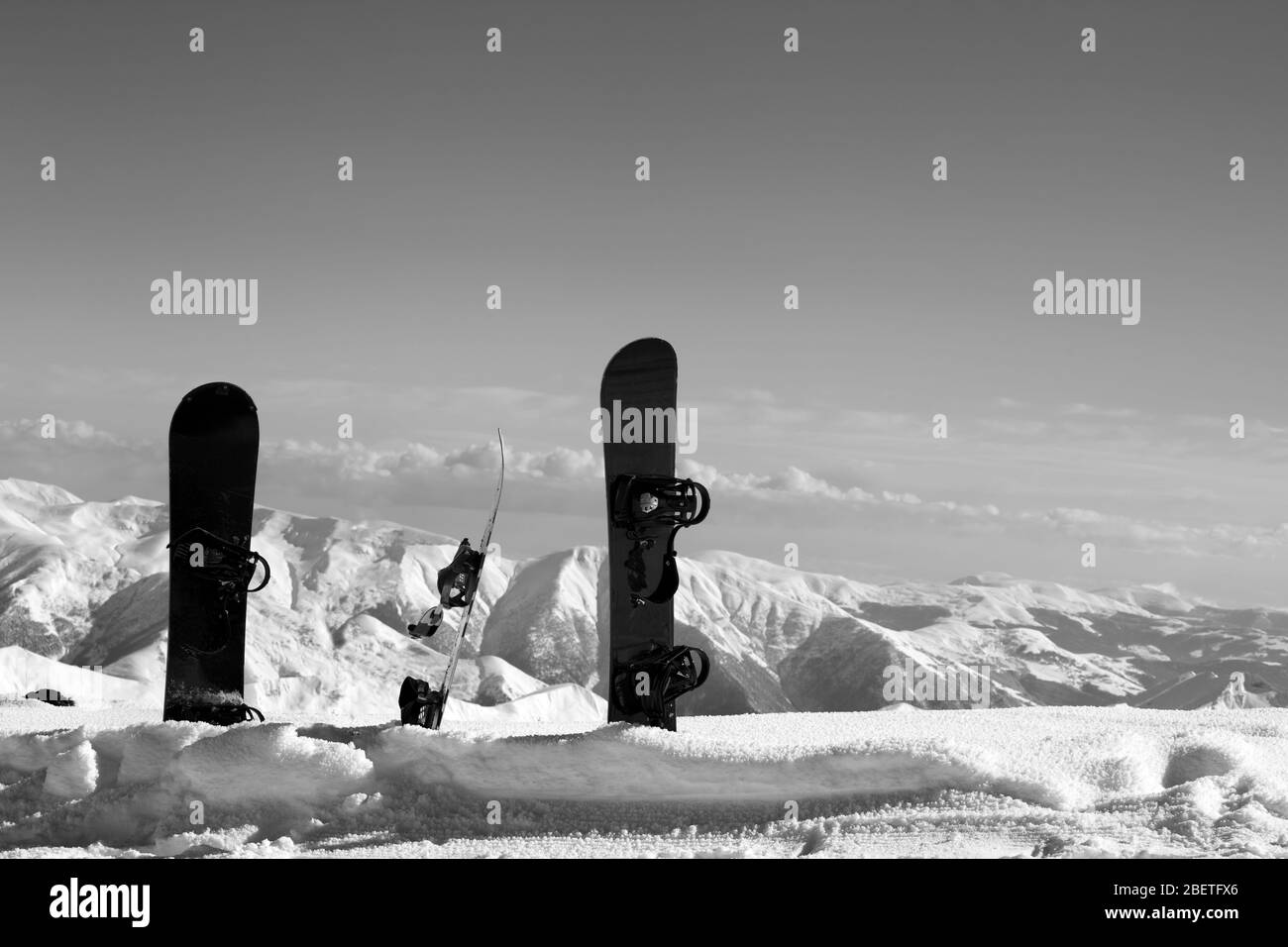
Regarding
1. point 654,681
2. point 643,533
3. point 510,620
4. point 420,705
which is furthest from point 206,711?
point 510,620

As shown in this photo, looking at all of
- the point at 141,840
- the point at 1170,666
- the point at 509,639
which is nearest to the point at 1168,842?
the point at 141,840

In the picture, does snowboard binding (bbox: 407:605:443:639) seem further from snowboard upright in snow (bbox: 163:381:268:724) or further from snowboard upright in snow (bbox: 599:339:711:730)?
snowboard upright in snow (bbox: 163:381:268:724)

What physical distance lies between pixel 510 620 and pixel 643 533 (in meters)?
92.0

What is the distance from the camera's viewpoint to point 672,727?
14906 mm

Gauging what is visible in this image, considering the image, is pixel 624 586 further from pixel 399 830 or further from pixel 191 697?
pixel 191 697

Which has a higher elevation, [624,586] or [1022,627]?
[624,586]

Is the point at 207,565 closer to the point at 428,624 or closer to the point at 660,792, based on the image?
the point at 428,624

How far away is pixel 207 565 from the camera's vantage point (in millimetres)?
16391

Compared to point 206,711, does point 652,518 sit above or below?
above

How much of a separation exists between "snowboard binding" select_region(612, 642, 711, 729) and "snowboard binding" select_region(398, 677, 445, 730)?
2.09m

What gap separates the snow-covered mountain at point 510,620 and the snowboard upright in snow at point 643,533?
166 ft

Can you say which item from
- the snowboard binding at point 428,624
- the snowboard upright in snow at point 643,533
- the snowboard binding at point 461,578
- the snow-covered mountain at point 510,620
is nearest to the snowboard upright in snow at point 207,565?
the snowboard binding at point 428,624

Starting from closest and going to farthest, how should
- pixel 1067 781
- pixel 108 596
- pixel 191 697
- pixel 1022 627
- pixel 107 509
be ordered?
pixel 1067 781 → pixel 191 697 → pixel 108 596 → pixel 107 509 → pixel 1022 627

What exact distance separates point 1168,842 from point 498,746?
6824 mm
